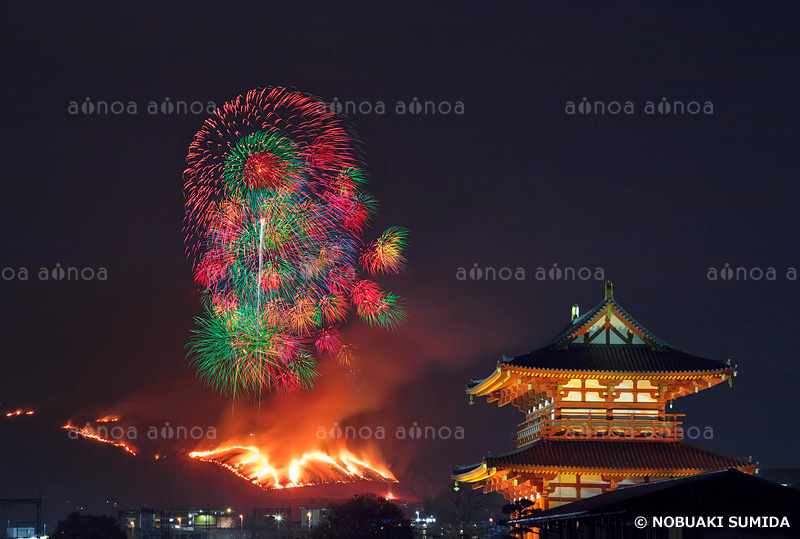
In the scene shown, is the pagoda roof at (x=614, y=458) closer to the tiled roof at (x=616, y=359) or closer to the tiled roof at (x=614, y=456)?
the tiled roof at (x=614, y=456)

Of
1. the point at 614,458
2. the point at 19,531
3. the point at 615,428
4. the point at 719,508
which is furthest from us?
the point at 19,531

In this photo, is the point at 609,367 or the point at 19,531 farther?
the point at 19,531

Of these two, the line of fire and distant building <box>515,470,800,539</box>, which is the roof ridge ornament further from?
distant building <box>515,470,800,539</box>

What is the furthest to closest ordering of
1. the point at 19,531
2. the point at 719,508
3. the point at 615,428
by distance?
the point at 19,531 → the point at 615,428 → the point at 719,508

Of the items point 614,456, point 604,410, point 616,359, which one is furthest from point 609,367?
point 614,456

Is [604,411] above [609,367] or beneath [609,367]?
beneath

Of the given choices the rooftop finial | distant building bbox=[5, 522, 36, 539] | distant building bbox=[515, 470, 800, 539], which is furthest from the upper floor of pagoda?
distant building bbox=[5, 522, 36, 539]

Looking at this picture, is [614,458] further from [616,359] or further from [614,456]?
[616,359]
